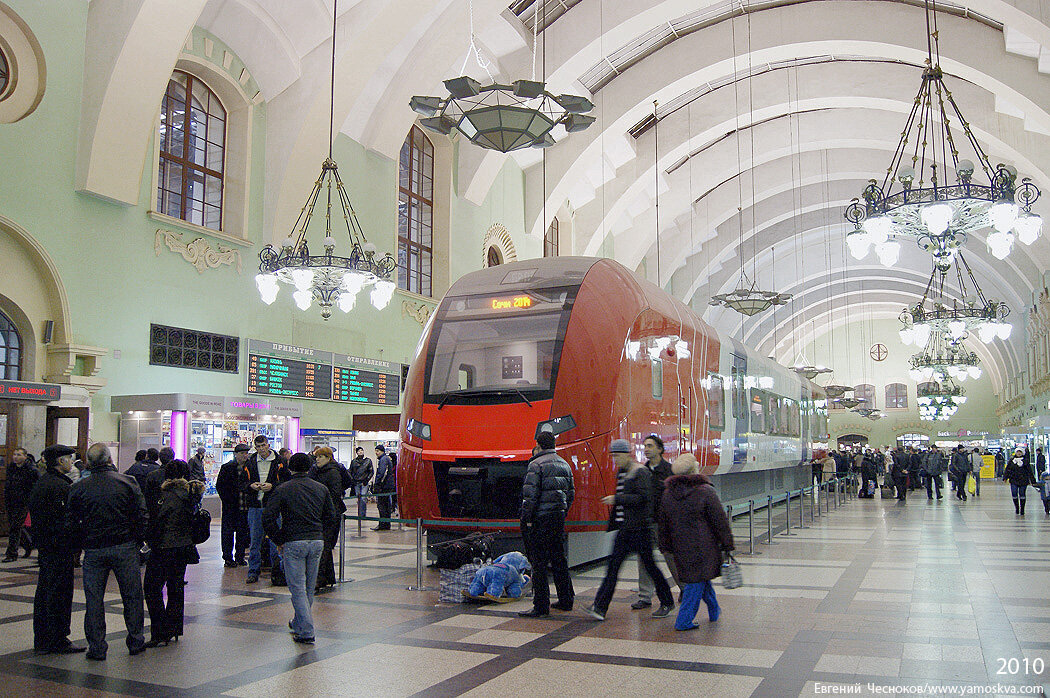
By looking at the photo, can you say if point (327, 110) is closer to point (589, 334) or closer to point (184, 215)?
point (184, 215)

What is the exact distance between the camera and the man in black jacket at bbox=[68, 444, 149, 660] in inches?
219

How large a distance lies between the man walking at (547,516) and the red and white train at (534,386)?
911 millimetres

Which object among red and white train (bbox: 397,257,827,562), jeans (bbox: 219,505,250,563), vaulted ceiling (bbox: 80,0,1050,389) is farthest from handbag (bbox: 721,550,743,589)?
vaulted ceiling (bbox: 80,0,1050,389)

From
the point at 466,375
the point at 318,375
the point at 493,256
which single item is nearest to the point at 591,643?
the point at 466,375

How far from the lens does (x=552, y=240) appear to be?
2830 centimetres

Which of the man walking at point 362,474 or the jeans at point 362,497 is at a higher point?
the man walking at point 362,474

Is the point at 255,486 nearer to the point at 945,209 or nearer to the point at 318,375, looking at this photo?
the point at 318,375

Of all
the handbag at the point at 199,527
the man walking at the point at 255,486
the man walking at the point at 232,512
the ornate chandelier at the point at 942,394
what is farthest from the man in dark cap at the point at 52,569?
the ornate chandelier at the point at 942,394

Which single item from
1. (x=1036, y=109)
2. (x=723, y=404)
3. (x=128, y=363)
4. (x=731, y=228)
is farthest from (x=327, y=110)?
(x=731, y=228)

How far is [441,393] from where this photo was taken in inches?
362

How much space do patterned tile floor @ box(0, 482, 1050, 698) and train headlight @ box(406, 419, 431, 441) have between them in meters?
1.43

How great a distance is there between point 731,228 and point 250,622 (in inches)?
1278

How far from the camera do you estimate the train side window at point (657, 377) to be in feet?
32.5

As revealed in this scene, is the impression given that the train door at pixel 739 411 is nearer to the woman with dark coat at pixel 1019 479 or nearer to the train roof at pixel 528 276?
the train roof at pixel 528 276
